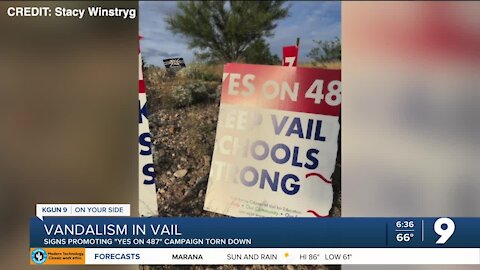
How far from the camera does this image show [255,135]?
2.00 m

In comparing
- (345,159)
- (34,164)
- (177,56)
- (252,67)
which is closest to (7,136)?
(34,164)

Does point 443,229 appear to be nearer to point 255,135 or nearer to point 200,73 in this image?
point 255,135

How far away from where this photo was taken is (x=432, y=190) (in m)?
2.00

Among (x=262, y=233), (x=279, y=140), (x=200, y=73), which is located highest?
(x=200, y=73)

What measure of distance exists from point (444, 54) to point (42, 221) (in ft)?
6.07

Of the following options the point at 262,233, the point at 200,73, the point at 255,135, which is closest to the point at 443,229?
the point at 262,233

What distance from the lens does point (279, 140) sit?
2004mm

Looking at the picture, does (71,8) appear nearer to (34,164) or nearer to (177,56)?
(177,56)

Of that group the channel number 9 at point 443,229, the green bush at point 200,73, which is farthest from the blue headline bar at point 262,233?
the green bush at point 200,73

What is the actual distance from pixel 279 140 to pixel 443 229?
0.79 meters

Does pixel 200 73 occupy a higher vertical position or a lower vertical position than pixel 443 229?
higher

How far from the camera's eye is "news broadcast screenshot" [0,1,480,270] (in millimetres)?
1963

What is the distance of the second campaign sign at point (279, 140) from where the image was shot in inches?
78.6

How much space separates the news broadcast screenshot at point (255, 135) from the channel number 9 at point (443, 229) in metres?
0.01
